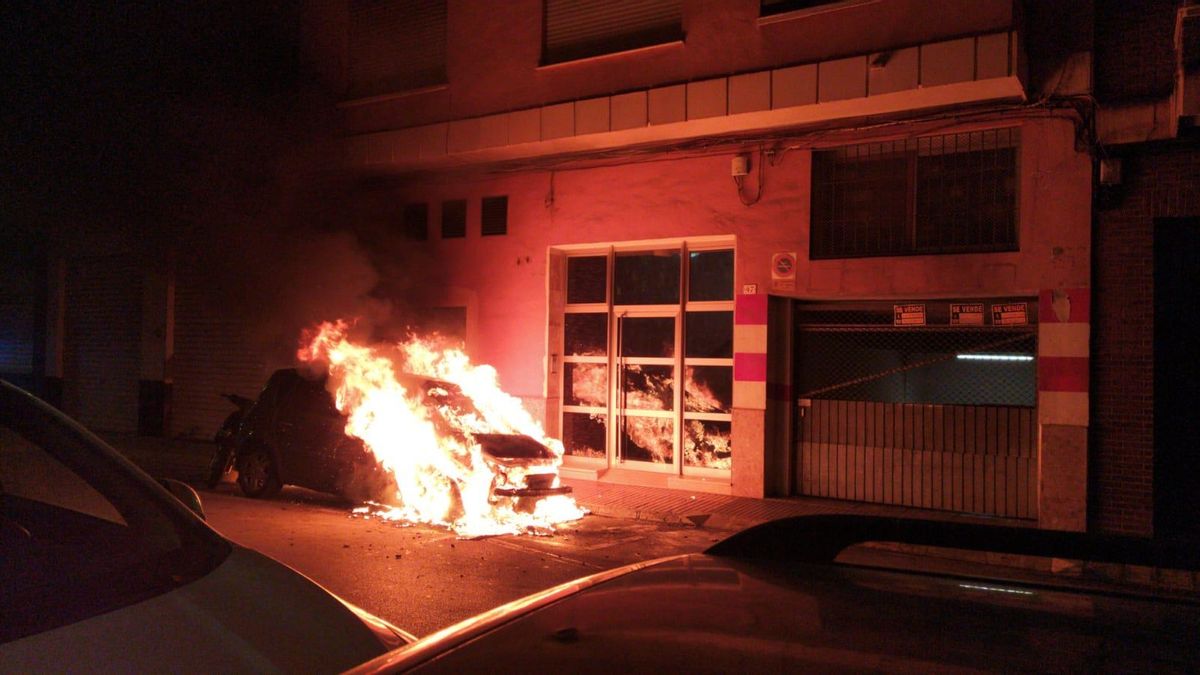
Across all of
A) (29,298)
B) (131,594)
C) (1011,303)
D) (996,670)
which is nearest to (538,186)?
(1011,303)

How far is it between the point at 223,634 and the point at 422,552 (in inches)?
251

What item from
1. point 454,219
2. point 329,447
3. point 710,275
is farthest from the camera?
point 454,219

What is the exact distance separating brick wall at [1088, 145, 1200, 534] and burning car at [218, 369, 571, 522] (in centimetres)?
611

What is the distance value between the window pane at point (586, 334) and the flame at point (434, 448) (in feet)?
7.13

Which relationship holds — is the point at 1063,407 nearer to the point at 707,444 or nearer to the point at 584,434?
the point at 707,444

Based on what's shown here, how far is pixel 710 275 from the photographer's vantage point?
42.1 feet

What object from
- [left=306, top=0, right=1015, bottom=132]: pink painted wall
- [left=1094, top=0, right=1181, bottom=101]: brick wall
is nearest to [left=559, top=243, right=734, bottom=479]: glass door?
[left=306, top=0, right=1015, bottom=132]: pink painted wall

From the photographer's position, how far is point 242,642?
2.51m

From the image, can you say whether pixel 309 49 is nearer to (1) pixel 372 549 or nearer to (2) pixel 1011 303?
(1) pixel 372 549

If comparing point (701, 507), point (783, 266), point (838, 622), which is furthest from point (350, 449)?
point (838, 622)

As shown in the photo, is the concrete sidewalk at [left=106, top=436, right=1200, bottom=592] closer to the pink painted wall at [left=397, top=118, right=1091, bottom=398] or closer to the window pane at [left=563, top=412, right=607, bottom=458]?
the window pane at [left=563, top=412, right=607, bottom=458]

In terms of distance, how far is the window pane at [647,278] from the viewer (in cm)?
1316

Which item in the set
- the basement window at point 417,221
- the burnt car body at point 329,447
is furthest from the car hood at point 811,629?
the basement window at point 417,221

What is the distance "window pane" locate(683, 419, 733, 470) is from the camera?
12578mm
